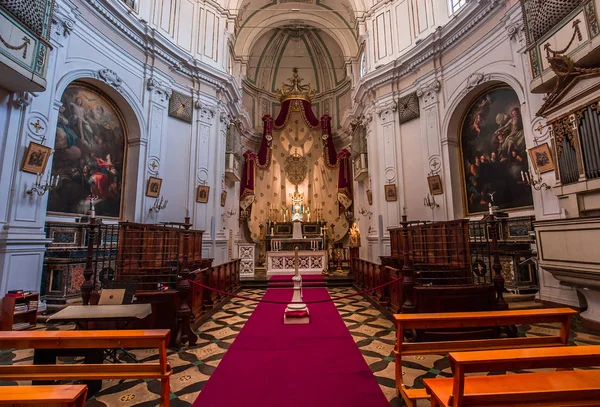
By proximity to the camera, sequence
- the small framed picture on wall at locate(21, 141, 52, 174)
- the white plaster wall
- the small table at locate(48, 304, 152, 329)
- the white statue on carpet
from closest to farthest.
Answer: the small table at locate(48, 304, 152, 329), the white statue on carpet, the small framed picture on wall at locate(21, 141, 52, 174), the white plaster wall

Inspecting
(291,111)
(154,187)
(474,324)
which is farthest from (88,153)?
(291,111)

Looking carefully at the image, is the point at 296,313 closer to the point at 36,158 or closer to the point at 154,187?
the point at 36,158

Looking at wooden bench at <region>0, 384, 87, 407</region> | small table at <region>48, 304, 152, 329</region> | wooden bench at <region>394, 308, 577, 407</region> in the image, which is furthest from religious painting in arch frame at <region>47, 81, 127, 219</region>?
wooden bench at <region>394, 308, 577, 407</region>

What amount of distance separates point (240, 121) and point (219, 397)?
12170mm

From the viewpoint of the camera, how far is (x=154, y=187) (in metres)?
8.28

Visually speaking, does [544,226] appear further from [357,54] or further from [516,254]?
[357,54]

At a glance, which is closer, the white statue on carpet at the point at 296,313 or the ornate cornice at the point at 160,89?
the white statue on carpet at the point at 296,313

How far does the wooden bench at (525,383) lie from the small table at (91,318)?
2.65 meters

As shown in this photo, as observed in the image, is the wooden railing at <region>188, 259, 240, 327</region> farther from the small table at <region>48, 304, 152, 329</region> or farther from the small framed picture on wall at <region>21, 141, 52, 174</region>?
the small framed picture on wall at <region>21, 141, 52, 174</region>

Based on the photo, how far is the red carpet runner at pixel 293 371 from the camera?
7.82ft

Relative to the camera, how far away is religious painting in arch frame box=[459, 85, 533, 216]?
6504 millimetres

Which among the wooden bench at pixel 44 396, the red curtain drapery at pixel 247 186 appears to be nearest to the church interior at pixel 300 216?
the wooden bench at pixel 44 396

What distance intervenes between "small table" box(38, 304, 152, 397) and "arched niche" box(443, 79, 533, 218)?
24.2 feet

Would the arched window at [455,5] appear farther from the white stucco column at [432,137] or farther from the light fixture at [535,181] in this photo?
the light fixture at [535,181]
